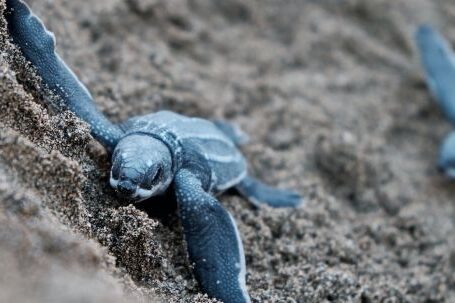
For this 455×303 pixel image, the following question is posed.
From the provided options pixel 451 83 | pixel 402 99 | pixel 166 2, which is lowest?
pixel 166 2

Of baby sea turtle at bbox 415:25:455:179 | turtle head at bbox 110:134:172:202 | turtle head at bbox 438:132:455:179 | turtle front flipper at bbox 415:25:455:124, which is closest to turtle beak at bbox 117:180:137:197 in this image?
turtle head at bbox 110:134:172:202

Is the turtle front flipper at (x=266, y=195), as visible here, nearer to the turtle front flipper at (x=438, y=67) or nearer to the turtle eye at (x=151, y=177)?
the turtle eye at (x=151, y=177)

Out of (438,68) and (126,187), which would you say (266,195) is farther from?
(438,68)

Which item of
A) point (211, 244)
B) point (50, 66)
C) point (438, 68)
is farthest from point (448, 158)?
point (50, 66)

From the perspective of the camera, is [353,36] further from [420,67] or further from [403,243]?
[403,243]

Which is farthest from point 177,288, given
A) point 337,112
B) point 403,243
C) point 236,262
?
point 337,112
